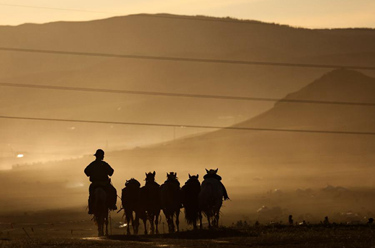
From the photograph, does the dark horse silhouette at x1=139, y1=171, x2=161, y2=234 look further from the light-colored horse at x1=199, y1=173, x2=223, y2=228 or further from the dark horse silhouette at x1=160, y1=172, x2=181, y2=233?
the light-colored horse at x1=199, y1=173, x2=223, y2=228

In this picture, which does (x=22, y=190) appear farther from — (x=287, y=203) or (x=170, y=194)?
(x=170, y=194)

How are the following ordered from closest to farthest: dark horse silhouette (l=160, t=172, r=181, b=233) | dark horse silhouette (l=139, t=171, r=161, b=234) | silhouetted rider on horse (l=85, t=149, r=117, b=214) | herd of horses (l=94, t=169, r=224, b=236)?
silhouetted rider on horse (l=85, t=149, r=117, b=214) < herd of horses (l=94, t=169, r=224, b=236) < dark horse silhouette (l=139, t=171, r=161, b=234) < dark horse silhouette (l=160, t=172, r=181, b=233)

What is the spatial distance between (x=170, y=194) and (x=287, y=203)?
330ft


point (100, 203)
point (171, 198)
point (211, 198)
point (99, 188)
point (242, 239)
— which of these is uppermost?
point (99, 188)

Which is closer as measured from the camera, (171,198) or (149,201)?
(149,201)

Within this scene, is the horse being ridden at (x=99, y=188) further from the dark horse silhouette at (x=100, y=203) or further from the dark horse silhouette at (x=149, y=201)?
the dark horse silhouette at (x=149, y=201)

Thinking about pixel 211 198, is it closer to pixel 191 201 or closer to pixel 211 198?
pixel 211 198

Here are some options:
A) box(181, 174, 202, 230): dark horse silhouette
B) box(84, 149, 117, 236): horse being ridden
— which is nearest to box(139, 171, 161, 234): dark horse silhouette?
box(181, 174, 202, 230): dark horse silhouette

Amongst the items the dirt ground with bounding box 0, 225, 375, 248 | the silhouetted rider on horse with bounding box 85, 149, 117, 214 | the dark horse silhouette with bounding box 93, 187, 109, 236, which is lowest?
the dirt ground with bounding box 0, 225, 375, 248

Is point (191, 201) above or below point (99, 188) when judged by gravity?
below

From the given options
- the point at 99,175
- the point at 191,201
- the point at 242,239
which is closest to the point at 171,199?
the point at 191,201

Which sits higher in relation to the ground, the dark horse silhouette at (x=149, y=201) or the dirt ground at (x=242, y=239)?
the dark horse silhouette at (x=149, y=201)

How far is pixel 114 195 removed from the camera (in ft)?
152

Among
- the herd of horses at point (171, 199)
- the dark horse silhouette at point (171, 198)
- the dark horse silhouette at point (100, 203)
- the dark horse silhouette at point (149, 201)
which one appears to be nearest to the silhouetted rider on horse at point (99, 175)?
the dark horse silhouette at point (100, 203)
